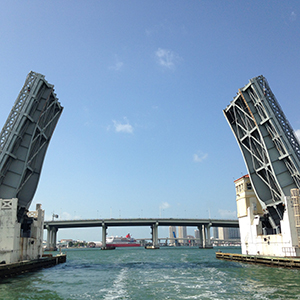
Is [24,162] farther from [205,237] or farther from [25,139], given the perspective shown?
[205,237]

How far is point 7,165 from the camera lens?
28750 millimetres

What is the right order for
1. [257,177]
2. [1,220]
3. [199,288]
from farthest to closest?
[257,177]
[1,220]
[199,288]

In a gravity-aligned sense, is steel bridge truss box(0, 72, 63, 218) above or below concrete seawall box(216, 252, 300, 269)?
above

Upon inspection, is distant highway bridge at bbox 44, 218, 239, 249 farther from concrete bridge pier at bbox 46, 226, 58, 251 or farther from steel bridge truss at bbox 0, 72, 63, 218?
steel bridge truss at bbox 0, 72, 63, 218

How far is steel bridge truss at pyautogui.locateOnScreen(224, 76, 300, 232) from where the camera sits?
29734 millimetres

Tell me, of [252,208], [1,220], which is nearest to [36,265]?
[1,220]

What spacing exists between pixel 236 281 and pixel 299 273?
5768 mm

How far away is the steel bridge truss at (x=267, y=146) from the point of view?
29.7 m

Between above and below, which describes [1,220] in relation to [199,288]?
above

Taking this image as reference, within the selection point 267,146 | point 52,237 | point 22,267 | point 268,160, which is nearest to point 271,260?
point 268,160

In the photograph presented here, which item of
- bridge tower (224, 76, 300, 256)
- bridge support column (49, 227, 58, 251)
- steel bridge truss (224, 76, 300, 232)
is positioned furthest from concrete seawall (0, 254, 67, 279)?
bridge support column (49, 227, 58, 251)

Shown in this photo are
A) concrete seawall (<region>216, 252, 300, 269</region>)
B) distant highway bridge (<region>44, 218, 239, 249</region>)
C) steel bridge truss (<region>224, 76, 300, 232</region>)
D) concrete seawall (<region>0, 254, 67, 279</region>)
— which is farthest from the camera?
distant highway bridge (<region>44, 218, 239, 249</region>)

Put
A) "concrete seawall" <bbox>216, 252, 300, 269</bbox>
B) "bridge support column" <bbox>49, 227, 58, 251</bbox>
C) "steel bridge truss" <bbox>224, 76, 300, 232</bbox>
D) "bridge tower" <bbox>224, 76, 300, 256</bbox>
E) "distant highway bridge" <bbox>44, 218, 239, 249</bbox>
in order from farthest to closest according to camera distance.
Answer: "bridge support column" <bbox>49, 227, 58, 251</bbox> < "distant highway bridge" <bbox>44, 218, 239, 249</bbox> < "steel bridge truss" <bbox>224, 76, 300, 232</bbox> < "bridge tower" <bbox>224, 76, 300, 256</bbox> < "concrete seawall" <bbox>216, 252, 300, 269</bbox>

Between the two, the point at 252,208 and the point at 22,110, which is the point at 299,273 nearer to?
the point at 252,208
